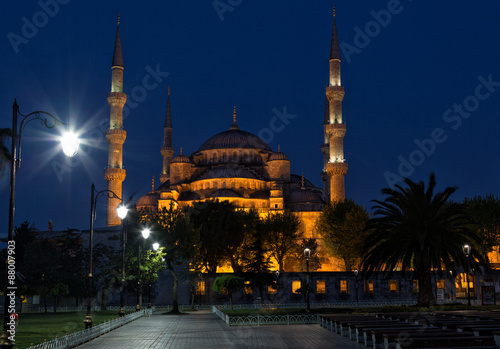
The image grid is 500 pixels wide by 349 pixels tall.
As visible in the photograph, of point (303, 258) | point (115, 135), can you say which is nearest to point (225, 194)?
point (303, 258)

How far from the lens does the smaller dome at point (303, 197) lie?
307ft

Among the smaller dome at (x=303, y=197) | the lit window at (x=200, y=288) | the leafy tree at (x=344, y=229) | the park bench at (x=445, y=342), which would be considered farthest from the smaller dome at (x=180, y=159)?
the park bench at (x=445, y=342)

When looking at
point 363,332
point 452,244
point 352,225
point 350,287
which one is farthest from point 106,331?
point 352,225

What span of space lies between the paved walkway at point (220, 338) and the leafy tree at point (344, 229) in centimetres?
4118

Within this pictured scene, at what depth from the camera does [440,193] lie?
3597 cm

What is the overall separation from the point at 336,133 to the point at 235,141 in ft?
94.3

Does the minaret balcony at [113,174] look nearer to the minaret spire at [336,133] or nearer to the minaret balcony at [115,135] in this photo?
the minaret balcony at [115,135]

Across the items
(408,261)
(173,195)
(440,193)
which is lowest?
(408,261)

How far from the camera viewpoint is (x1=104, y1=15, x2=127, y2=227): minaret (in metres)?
85.6

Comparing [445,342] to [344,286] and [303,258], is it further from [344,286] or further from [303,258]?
[303,258]

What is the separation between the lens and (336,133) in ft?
277

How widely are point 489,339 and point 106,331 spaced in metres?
17.9

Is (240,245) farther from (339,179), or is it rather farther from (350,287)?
(339,179)

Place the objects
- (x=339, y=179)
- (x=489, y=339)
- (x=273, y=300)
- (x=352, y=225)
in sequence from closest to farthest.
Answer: (x=489, y=339) < (x=273, y=300) < (x=352, y=225) < (x=339, y=179)
